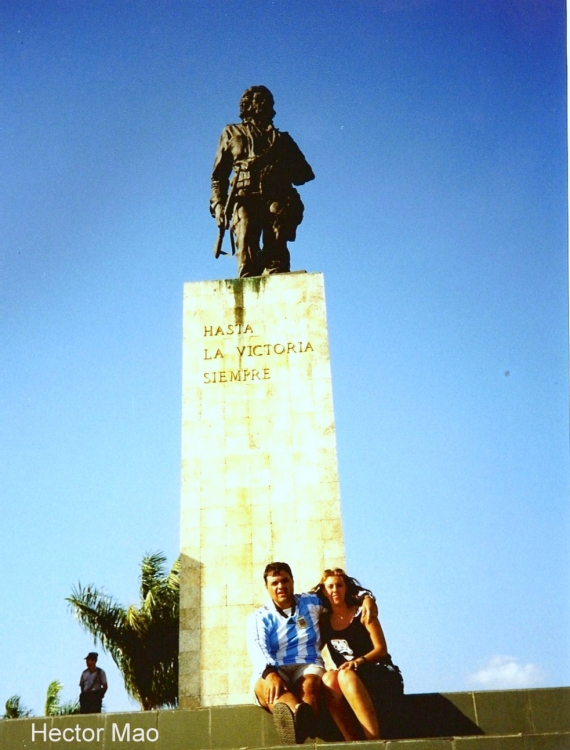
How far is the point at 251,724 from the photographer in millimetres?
8914

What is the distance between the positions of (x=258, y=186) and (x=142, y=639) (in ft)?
31.4

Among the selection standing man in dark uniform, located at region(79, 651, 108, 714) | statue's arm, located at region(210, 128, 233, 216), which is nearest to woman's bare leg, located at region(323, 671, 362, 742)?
standing man in dark uniform, located at region(79, 651, 108, 714)

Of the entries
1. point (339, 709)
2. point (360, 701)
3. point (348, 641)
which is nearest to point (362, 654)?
Answer: point (348, 641)

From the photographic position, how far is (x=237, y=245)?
528 inches

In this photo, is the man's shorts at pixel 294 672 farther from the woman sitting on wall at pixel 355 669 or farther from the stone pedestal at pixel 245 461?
the stone pedestal at pixel 245 461

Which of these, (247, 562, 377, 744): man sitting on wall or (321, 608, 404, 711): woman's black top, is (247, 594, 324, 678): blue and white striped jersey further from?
Result: (321, 608, 404, 711): woman's black top

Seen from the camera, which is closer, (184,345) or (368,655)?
(368,655)

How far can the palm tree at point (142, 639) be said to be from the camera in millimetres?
16250

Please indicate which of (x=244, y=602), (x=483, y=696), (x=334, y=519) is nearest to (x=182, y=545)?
(x=244, y=602)

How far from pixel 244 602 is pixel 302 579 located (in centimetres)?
84

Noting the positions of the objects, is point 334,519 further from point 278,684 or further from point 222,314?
point 222,314

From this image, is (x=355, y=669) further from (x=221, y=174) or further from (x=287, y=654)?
(x=221, y=174)

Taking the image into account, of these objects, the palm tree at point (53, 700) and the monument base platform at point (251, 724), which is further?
the palm tree at point (53, 700)

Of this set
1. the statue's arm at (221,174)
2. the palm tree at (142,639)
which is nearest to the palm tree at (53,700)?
the palm tree at (142,639)
